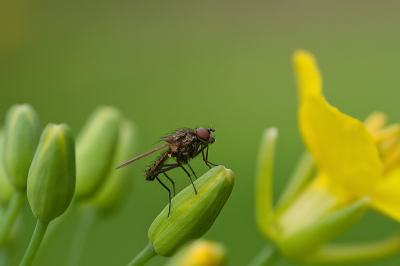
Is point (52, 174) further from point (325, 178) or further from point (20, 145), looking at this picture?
point (325, 178)

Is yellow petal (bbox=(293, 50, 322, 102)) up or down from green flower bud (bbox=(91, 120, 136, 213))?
up

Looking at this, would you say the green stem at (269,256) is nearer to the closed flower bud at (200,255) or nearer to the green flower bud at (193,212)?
the closed flower bud at (200,255)

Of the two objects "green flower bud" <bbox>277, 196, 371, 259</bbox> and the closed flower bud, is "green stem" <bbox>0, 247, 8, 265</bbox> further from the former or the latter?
"green flower bud" <bbox>277, 196, 371, 259</bbox>

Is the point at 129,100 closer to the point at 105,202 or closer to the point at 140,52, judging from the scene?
the point at 140,52

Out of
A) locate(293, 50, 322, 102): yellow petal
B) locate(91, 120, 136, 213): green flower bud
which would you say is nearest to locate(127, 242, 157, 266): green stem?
locate(91, 120, 136, 213): green flower bud

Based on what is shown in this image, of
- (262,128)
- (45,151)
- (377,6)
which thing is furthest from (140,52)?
(45,151)

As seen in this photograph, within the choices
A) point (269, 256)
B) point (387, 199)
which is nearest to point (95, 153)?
point (269, 256)
